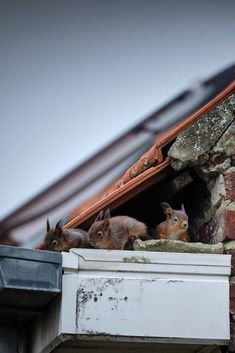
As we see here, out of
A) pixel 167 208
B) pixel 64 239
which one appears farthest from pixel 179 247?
pixel 64 239

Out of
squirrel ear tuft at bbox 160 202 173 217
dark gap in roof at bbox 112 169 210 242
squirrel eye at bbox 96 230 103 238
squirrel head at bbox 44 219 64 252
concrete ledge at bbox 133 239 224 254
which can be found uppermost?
dark gap in roof at bbox 112 169 210 242

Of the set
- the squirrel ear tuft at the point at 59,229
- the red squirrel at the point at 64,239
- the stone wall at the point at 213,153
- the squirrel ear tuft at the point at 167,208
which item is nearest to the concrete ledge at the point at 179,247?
the stone wall at the point at 213,153

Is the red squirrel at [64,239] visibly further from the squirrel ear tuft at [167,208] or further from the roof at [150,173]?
the squirrel ear tuft at [167,208]

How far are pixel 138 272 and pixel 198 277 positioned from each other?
0.23m

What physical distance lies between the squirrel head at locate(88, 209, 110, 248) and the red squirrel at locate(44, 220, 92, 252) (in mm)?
81

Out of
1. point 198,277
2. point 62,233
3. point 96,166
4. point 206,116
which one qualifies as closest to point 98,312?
point 198,277

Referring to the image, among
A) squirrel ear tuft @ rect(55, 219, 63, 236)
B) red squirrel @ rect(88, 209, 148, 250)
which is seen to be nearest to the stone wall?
red squirrel @ rect(88, 209, 148, 250)

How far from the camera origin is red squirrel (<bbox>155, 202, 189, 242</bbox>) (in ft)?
13.9

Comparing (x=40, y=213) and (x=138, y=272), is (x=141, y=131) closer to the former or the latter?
(x=40, y=213)

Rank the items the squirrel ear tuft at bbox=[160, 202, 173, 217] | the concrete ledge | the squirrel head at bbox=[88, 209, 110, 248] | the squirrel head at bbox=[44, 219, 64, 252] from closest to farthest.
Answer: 1. the concrete ledge
2. the squirrel head at bbox=[88, 209, 110, 248]
3. the squirrel ear tuft at bbox=[160, 202, 173, 217]
4. the squirrel head at bbox=[44, 219, 64, 252]

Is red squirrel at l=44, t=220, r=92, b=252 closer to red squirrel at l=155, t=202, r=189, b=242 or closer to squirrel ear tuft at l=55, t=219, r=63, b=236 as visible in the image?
squirrel ear tuft at l=55, t=219, r=63, b=236

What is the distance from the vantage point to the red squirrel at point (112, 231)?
417 cm

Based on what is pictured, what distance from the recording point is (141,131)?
5.11 m

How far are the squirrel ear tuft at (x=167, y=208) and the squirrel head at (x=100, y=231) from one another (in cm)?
26
